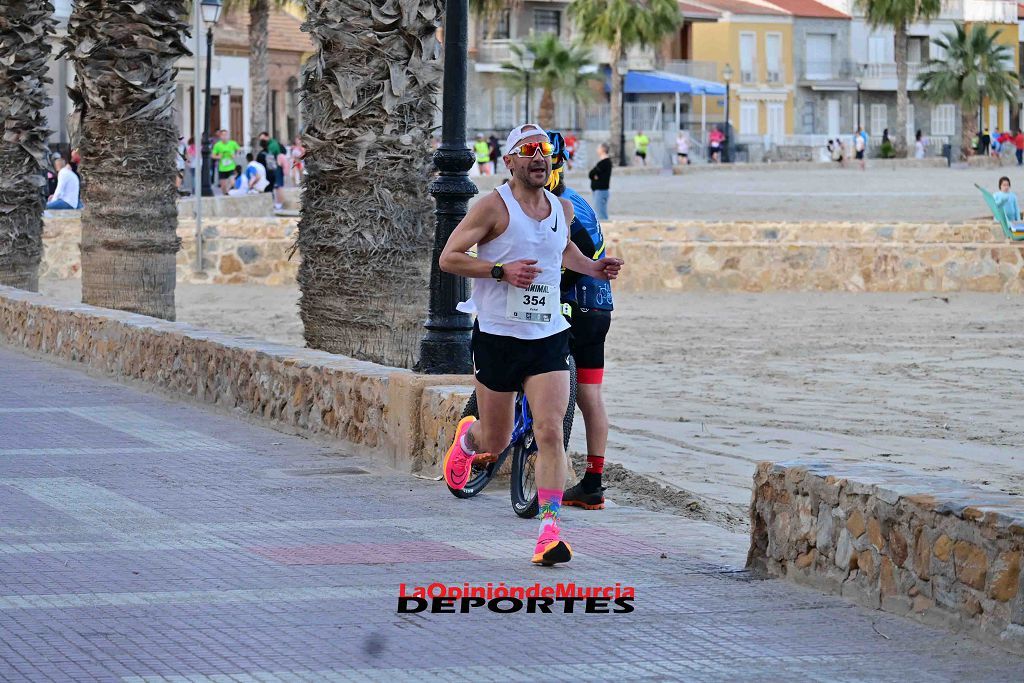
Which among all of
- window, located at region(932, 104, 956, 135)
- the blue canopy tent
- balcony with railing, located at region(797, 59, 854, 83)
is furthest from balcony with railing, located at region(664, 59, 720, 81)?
window, located at region(932, 104, 956, 135)

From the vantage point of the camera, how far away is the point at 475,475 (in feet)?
25.2

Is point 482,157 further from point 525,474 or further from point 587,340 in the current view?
point 525,474

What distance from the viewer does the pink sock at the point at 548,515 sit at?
642cm

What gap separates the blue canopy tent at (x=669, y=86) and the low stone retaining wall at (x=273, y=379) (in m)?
59.8

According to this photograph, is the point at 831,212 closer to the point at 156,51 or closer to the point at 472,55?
the point at 156,51

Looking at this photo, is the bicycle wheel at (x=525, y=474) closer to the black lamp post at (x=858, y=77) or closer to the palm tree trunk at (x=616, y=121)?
the palm tree trunk at (x=616, y=121)

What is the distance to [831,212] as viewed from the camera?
36875mm

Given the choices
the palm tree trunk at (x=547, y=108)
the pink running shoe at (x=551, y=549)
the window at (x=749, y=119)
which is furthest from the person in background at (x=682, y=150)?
the pink running shoe at (x=551, y=549)

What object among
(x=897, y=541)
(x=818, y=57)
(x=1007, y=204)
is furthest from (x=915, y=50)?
(x=897, y=541)

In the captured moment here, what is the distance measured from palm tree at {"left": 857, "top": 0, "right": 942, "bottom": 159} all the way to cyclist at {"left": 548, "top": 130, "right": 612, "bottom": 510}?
2674 inches

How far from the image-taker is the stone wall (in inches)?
851

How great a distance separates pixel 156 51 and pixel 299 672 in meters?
10.7

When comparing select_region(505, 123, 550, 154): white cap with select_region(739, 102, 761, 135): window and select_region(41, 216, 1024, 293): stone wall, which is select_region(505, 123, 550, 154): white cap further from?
select_region(739, 102, 761, 135): window

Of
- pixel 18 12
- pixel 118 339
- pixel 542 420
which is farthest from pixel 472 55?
pixel 542 420
